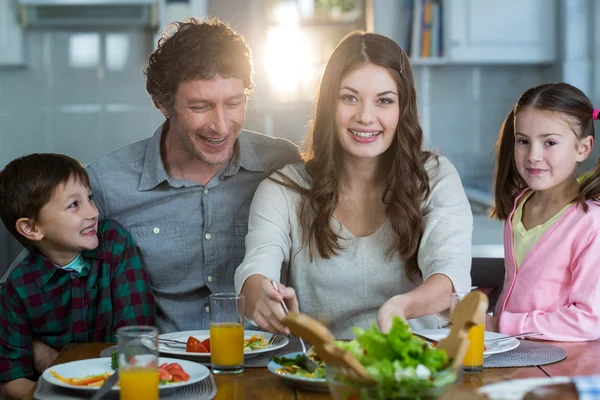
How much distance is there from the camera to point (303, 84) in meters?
5.17

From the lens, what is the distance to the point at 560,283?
2090 millimetres

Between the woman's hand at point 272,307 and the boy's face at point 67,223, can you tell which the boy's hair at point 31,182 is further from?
the woman's hand at point 272,307

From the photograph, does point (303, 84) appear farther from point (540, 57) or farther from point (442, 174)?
point (442, 174)

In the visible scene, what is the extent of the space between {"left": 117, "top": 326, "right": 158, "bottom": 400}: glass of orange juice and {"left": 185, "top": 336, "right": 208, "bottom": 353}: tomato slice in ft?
1.22

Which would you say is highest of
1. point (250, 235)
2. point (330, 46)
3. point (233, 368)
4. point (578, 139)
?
point (330, 46)

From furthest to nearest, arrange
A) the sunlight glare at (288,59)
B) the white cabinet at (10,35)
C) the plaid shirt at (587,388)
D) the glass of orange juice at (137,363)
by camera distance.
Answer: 1. the sunlight glare at (288,59)
2. the white cabinet at (10,35)
3. the glass of orange juice at (137,363)
4. the plaid shirt at (587,388)

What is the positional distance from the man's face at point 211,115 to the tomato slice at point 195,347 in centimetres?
70

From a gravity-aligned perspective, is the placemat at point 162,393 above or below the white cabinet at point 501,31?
below

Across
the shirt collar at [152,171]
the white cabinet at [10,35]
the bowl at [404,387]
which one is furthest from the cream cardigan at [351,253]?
the white cabinet at [10,35]

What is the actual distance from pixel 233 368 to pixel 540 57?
3.75 meters

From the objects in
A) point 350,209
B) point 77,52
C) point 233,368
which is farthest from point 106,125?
point 233,368

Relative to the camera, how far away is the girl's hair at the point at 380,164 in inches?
81.7

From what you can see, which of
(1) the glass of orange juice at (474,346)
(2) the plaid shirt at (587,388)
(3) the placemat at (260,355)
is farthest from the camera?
(3) the placemat at (260,355)

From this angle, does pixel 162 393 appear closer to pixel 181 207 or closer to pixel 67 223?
pixel 67 223
